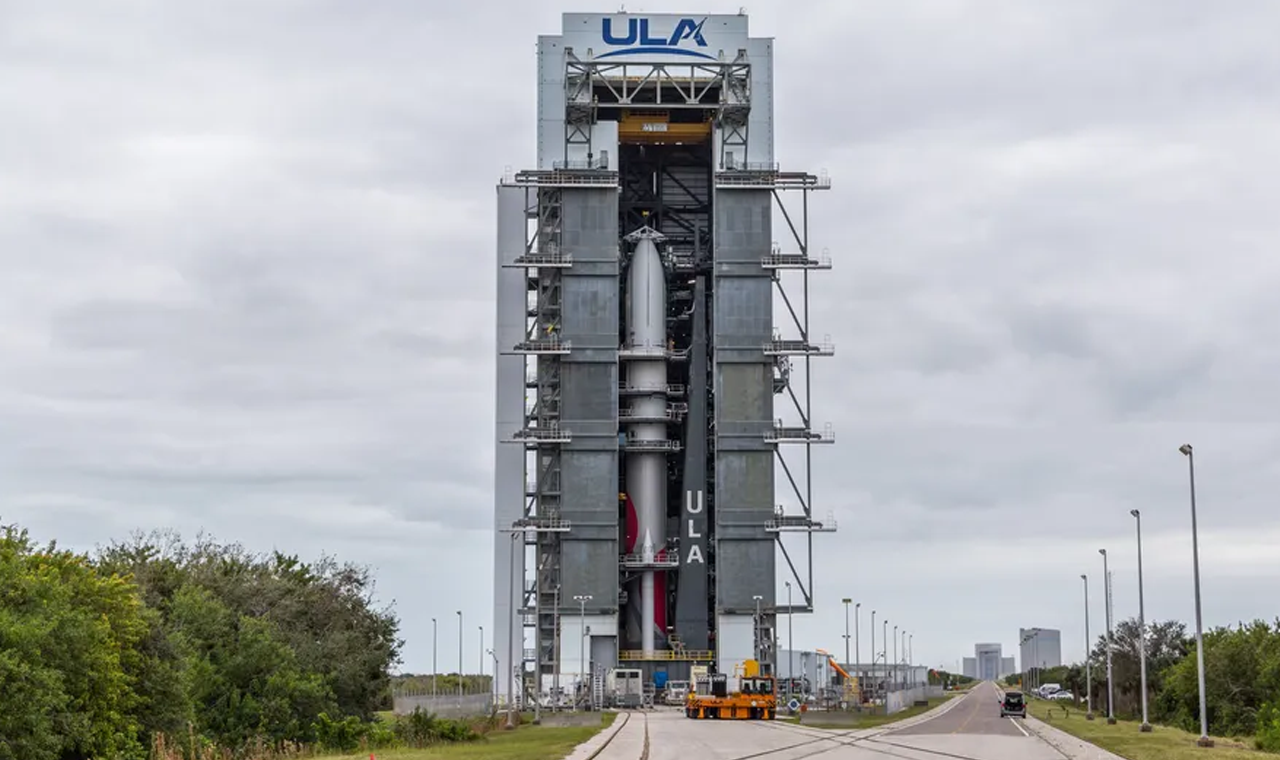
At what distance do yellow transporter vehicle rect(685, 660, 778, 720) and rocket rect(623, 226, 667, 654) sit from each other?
788 inches

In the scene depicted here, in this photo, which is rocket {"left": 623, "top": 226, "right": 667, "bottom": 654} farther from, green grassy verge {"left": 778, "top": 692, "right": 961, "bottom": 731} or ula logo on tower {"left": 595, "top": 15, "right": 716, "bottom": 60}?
green grassy verge {"left": 778, "top": 692, "right": 961, "bottom": 731}

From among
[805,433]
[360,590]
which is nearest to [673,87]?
[805,433]

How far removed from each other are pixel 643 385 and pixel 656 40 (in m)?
21.4

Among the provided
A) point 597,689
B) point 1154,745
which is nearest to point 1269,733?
point 1154,745

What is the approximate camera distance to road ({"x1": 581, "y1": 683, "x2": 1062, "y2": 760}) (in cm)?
4241

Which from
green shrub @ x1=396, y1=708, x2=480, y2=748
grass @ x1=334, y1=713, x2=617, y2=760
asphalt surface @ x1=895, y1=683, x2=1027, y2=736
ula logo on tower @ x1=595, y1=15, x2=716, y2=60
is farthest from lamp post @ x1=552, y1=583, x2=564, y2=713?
green shrub @ x1=396, y1=708, x2=480, y2=748

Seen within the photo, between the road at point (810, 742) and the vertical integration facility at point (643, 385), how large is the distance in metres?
23.9

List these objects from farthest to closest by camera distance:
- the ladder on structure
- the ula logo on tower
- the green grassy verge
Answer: the ula logo on tower → the ladder on structure → the green grassy verge

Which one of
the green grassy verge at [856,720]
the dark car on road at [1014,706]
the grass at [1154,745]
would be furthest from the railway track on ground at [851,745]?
the dark car on road at [1014,706]

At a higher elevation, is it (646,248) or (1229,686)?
(646,248)

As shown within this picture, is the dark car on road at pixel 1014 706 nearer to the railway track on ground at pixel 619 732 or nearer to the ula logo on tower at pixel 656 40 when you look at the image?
the railway track on ground at pixel 619 732

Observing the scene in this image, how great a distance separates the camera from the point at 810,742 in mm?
49438

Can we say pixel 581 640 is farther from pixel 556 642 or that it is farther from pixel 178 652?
pixel 178 652

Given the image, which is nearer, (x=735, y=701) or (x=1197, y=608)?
(x=1197, y=608)
